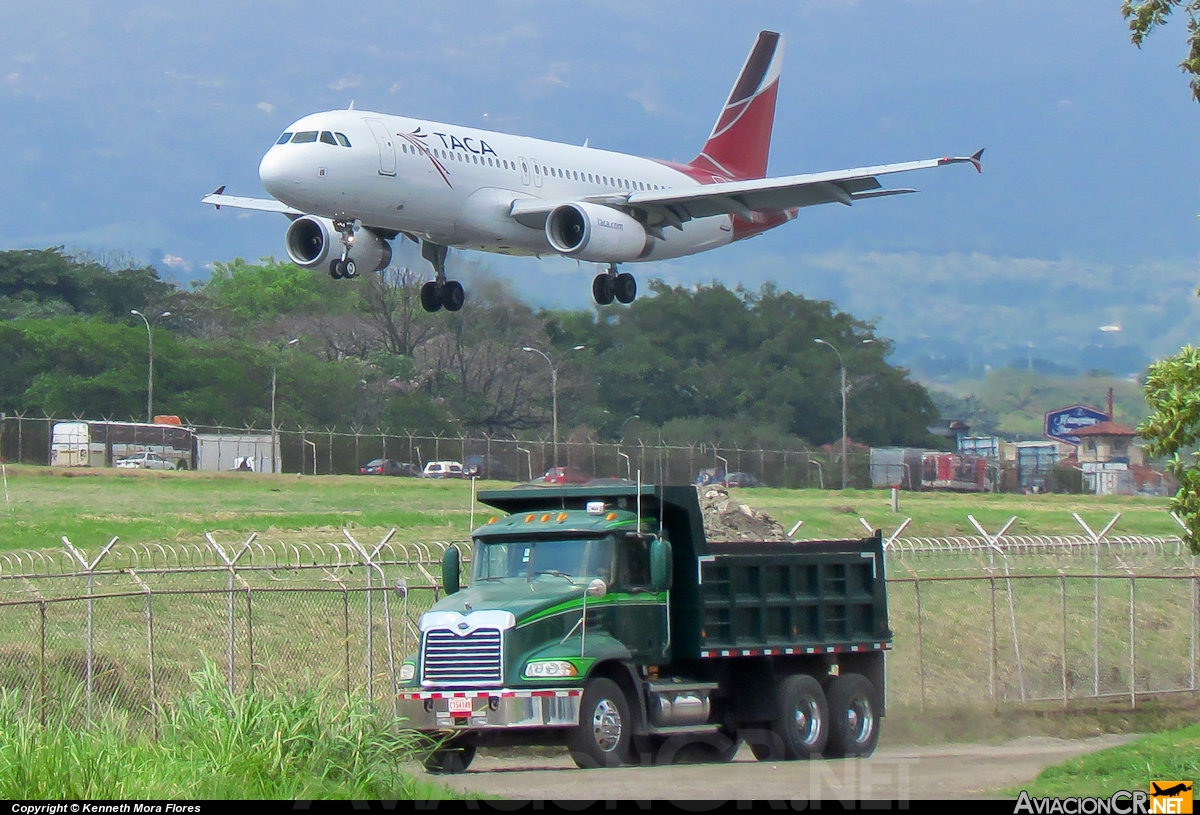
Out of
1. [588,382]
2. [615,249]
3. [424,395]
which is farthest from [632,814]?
[424,395]

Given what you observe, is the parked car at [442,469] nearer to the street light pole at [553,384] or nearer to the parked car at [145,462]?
the street light pole at [553,384]

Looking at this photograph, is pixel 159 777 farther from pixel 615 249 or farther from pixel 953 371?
pixel 615 249

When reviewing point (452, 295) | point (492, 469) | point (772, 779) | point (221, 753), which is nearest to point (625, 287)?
point (452, 295)

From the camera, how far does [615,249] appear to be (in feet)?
114

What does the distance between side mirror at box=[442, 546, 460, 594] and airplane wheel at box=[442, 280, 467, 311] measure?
65.7 feet

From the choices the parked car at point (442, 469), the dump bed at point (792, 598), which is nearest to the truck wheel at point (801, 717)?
the dump bed at point (792, 598)

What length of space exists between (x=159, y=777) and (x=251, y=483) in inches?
1353

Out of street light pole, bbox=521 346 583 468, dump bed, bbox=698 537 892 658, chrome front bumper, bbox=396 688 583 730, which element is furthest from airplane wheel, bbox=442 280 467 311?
chrome front bumper, bbox=396 688 583 730

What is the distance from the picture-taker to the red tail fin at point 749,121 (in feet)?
141

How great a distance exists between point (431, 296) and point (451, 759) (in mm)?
21714

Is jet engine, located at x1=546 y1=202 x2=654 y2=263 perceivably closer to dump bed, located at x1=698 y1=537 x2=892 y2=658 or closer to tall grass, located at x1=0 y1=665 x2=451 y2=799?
dump bed, located at x1=698 y1=537 x2=892 y2=658

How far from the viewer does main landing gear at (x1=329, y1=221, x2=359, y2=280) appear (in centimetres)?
3162

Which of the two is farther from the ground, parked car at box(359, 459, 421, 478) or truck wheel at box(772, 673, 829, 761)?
parked car at box(359, 459, 421, 478)

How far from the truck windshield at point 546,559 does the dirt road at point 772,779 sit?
1.78m
